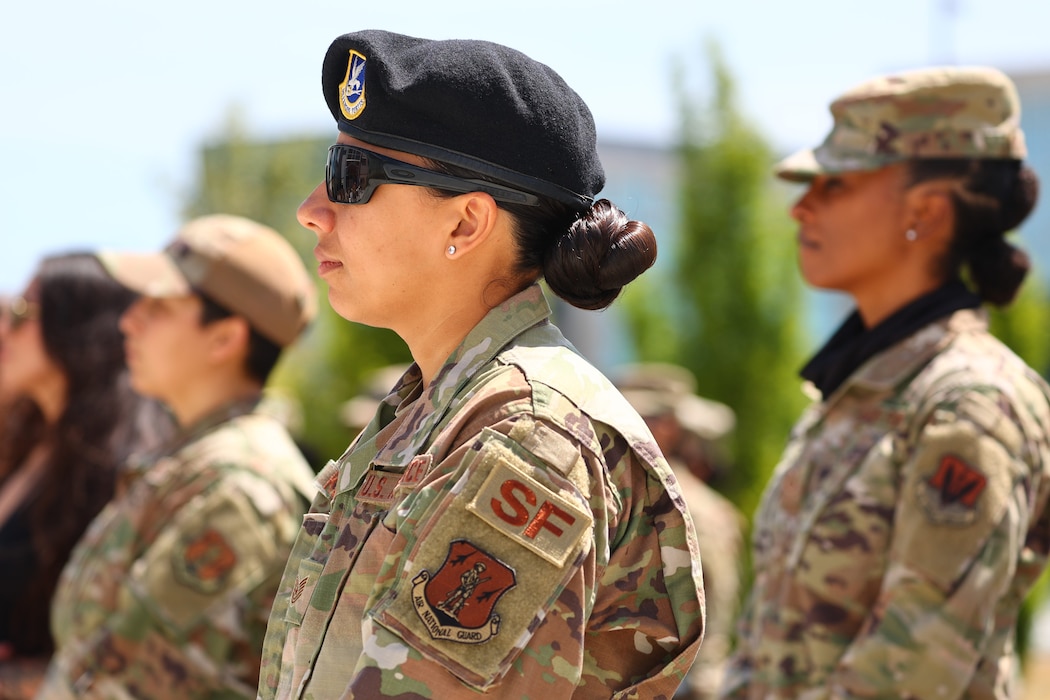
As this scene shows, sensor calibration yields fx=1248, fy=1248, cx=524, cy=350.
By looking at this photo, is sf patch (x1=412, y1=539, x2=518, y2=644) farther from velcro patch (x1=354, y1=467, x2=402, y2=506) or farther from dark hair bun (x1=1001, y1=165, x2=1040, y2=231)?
dark hair bun (x1=1001, y1=165, x2=1040, y2=231)

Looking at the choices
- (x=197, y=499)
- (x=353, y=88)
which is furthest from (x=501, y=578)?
(x=197, y=499)

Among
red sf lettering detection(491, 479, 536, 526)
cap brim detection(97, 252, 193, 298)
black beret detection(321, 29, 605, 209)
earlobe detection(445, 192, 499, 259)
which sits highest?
black beret detection(321, 29, 605, 209)

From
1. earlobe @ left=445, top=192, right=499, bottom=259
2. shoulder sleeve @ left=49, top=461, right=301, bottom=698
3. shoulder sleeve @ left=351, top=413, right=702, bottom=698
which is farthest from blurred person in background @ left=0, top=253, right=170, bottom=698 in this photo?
shoulder sleeve @ left=351, top=413, right=702, bottom=698

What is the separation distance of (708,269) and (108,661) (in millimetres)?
9598

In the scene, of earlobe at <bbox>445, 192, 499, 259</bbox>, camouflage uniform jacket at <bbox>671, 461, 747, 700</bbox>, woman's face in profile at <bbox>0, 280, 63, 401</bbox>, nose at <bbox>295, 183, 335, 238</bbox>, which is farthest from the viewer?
camouflage uniform jacket at <bbox>671, 461, 747, 700</bbox>

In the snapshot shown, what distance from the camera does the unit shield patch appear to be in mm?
2066

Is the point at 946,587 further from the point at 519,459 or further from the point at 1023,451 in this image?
the point at 519,459

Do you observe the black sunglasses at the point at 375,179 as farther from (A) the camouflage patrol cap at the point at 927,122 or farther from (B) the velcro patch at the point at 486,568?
(A) the camouflage patrol cap at the point at 927,122

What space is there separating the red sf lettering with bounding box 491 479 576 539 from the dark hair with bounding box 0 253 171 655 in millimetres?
3528

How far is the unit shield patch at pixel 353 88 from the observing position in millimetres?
2066

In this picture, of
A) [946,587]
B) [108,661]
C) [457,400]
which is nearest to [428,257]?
[457,400]

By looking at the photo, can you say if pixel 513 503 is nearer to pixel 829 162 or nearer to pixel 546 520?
pixel 546 520

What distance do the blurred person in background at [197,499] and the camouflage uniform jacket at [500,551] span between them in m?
1.56

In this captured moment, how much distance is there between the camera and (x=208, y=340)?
4199 mm
